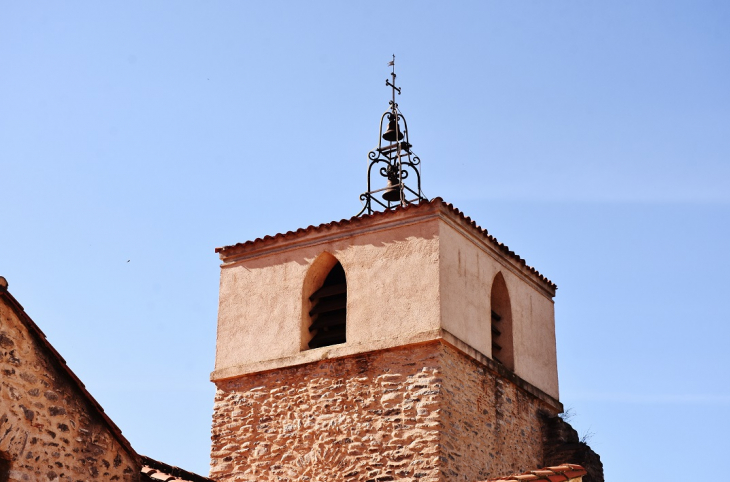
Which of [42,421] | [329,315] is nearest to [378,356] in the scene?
[329,315]

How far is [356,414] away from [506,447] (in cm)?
206

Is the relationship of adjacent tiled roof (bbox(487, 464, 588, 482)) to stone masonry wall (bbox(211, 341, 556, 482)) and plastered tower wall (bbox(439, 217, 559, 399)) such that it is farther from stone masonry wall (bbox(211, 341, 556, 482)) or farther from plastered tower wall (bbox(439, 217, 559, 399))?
plastered tower wall (bbox(439, 217, 559, 399))

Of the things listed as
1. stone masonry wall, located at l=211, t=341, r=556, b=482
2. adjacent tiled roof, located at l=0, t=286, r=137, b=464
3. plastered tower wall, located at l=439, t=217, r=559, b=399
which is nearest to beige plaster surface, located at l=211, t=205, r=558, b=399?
plastered tower wall, located at l=439, t=217, r=559, b=399

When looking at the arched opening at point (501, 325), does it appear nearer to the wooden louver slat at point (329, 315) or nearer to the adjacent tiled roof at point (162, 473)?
the wooden louver slat at point (329, 315)

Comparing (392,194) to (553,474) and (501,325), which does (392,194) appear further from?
(553,474)

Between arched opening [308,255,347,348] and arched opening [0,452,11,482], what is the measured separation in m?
5.38

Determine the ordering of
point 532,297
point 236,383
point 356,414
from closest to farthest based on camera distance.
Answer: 1. point 356,414
2. point 236,383
3. point 532,297

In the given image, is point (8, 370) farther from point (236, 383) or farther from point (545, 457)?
point (545, 457)

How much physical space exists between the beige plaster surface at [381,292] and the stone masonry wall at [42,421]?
401 centimetres

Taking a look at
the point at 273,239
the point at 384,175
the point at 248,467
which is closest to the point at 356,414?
the point at 248,467

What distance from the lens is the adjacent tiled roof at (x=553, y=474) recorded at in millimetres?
12461

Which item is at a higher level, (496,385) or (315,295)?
(315,295)

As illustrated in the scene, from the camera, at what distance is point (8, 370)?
10.4 metres

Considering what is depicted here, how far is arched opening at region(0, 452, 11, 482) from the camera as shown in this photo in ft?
33.7
